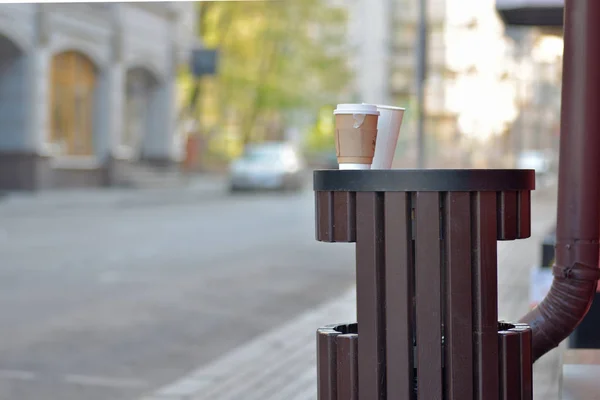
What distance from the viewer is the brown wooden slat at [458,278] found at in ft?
9.81

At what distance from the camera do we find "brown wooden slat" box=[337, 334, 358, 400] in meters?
3.10

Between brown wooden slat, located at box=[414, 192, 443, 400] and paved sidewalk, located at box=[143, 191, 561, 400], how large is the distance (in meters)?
2.29

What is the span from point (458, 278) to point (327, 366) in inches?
19.3

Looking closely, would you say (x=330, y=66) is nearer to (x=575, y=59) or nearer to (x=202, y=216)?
(x=202, y=216)

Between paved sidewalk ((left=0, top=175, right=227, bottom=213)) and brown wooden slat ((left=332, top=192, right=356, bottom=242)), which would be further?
paved sidewalk ((left=0, top=175, right=227, bottom=213))

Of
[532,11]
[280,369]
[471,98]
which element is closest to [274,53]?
[471,98]

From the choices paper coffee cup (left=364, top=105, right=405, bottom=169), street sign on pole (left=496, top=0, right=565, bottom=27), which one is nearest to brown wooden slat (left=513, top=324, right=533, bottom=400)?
paper coffee cup (left=364, top=105, right=405, bottom=169)

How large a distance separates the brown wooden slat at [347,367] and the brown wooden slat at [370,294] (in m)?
0.02

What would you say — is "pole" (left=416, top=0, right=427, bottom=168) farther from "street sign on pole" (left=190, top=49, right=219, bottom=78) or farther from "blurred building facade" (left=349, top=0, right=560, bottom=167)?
"street sign on pole" (left=190, top=49, right=219, bottom=78)

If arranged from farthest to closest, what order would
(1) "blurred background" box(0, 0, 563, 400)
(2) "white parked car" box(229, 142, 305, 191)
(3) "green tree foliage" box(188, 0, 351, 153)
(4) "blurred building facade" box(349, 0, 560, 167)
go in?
(3) "green tree foliage" box(188, 0, 351, 153)
(2) "white parked car" box(229, 142, 305, 191)
(4) "blurred building facade" box(349, 0, 560, 167)
(1) "blurred background" box(0, 0, 563, 400)

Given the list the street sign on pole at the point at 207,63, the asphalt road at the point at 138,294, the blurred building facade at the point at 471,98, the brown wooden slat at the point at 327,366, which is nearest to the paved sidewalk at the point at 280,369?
the asphalt road at the point at 138,294

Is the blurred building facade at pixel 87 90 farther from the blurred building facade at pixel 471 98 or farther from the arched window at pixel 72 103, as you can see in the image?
the blurred building facade at pixel 471 98

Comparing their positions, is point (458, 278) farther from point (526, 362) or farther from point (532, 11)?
point (532, 11)

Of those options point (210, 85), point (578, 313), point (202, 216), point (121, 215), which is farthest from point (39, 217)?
point (210, 85)
